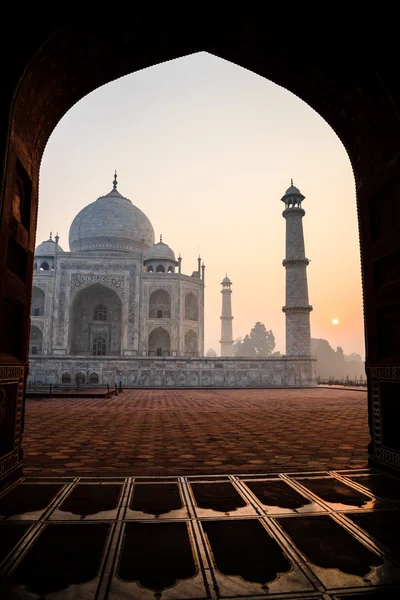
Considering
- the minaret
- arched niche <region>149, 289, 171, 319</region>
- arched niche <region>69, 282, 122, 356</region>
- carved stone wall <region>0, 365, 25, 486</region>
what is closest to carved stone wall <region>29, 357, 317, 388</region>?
the minaret

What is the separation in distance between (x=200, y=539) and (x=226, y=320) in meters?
36.5

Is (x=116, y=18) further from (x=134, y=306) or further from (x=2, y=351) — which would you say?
(x=134, y=306)

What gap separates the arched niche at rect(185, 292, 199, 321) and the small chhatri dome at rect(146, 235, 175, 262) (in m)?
3.23

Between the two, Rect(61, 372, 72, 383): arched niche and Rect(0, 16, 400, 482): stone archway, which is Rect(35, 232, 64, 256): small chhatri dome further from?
Rect(0, 16, 400, 482): stone archway

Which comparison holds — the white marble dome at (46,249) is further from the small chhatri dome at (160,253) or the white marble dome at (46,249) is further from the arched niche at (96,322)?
the small chhatri dome at (160,253)

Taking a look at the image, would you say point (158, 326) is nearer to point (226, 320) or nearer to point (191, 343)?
point (191, 343)

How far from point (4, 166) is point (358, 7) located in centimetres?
256

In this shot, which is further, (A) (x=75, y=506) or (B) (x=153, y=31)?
(B) (x=153, y=31)

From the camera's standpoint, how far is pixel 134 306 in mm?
25000

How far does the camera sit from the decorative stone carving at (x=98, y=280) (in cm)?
2483

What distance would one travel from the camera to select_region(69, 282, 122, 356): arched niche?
1037 inches

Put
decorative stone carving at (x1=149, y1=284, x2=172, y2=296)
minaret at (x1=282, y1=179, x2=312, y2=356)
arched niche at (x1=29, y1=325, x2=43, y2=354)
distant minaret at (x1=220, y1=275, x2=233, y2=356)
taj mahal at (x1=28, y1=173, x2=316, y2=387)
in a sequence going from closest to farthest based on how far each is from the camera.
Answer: taj mahal at (x1=28, y1=173, x2=316, y2=387) < minaret at (x1=282, y1=179, x2=312, y2=356) < arched niche at (x1=29, y1=325, x2=43, y2=354) < decorative stone carving at (x1=149, y1=284, x2=172, y2=296) < distant minaret at (x1=220, y1=275, x2=233, y2=356)

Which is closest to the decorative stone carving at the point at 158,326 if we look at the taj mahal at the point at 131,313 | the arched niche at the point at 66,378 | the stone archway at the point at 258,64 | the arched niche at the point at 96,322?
the taj mahal at the point at 131,313

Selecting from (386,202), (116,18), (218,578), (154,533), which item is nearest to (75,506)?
(154,533)
